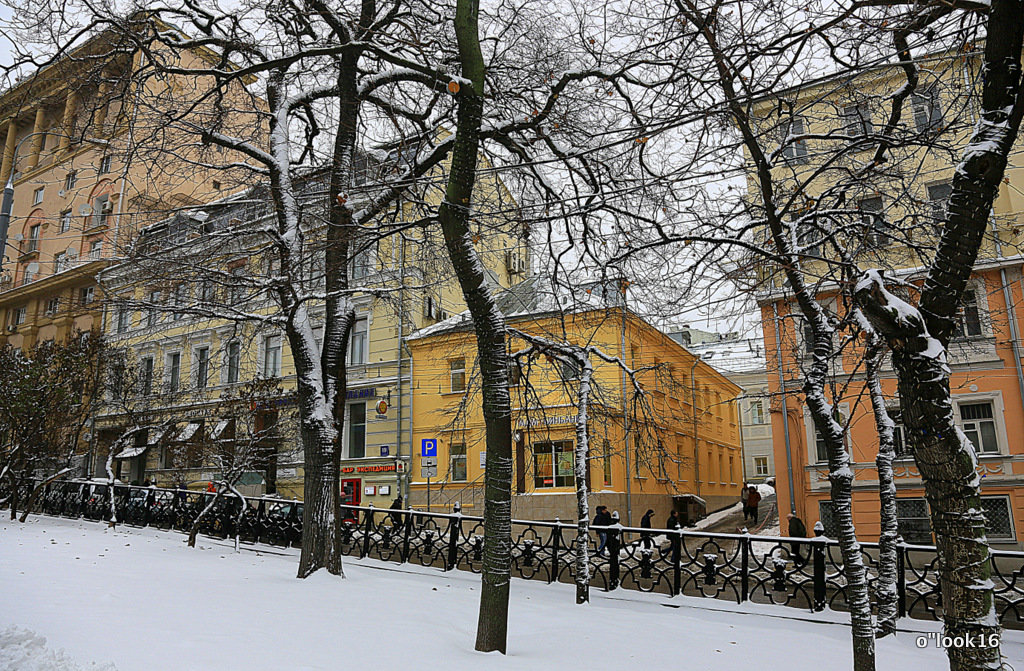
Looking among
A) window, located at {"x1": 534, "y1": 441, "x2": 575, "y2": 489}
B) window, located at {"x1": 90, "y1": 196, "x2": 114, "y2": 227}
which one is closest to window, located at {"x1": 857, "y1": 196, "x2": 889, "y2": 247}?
window, located at {"x1": 90, "y1": 196, "x2": 114, "y2": 227}

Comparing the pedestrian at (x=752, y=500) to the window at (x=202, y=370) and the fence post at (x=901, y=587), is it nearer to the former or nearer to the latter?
the fence post at (x=901, y=587)

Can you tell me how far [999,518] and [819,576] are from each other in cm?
1164

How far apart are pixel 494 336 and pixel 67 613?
477 cm

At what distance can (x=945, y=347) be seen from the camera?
436 centimetres

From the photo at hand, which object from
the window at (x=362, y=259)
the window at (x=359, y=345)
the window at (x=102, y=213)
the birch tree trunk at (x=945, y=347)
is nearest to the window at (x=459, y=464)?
the window at (x=359, y=345)

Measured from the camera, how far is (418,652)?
5.99m

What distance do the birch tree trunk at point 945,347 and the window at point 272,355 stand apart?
28.4 meters

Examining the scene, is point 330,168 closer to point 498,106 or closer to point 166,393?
point 498,106

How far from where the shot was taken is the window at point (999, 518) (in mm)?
18094

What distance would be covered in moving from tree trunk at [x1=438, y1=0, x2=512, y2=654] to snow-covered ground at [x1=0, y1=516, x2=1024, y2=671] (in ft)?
1.71

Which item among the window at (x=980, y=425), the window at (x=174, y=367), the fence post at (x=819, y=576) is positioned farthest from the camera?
the window at (x=174, y=367)

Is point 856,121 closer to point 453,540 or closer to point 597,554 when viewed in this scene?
point 597,554

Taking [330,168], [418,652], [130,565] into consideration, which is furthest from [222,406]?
[418,652]

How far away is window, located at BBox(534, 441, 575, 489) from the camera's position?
23891 mm
